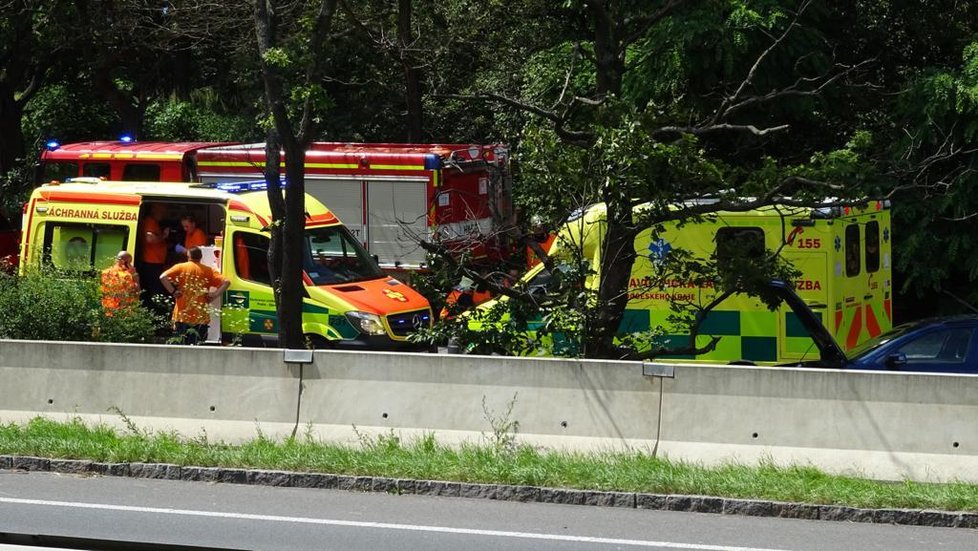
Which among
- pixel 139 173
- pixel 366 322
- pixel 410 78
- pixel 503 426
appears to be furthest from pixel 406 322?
pixel 410 78

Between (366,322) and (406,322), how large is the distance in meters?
0.62

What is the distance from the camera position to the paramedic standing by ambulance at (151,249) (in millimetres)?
16562

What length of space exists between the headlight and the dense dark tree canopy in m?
2.47

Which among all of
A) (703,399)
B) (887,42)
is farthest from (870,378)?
(887,42)

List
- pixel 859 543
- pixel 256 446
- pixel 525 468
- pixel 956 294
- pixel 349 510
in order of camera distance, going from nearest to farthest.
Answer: pixel 859 543, pixel 349 510, pixel 525 468, pixel 256 446, pixel 956 294

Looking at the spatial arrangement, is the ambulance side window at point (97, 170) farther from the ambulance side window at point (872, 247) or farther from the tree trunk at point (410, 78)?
the ambulance side window at point (872, 247)

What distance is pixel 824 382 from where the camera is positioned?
945 centimetres

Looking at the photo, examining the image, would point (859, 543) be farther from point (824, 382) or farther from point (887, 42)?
point (887, 42)

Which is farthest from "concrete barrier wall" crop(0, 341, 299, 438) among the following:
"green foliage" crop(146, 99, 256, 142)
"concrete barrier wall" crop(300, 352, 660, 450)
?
"green foliage" crop(146, 99, 256, 142)

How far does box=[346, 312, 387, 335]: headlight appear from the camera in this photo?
15.2 metres

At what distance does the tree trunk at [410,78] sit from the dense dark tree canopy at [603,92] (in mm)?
55

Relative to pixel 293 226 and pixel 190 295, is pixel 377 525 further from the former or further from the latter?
pixel 190 295

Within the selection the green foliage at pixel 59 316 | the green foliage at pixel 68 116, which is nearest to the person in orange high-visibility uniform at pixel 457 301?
the green foliage at pixel 59 316

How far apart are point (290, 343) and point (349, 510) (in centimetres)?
459
